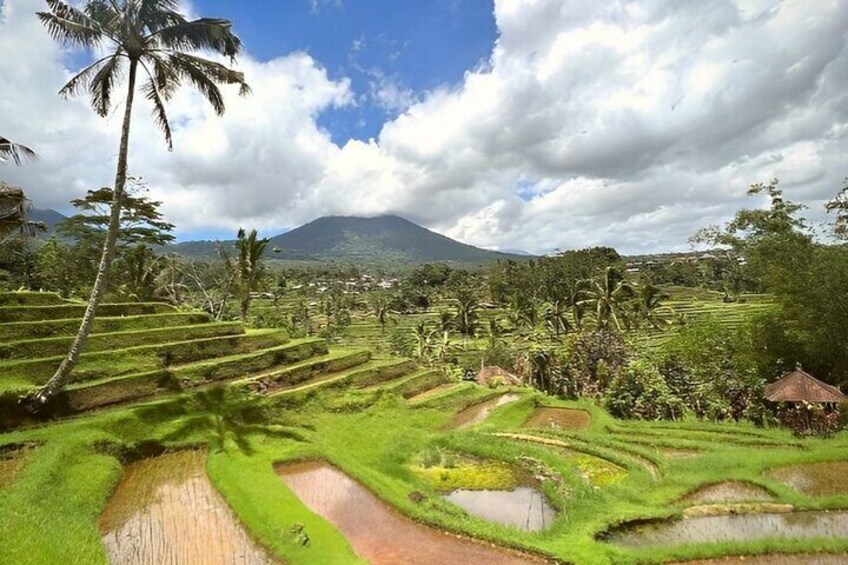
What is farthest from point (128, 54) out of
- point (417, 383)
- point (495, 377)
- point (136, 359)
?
Answer: point (495, 377)

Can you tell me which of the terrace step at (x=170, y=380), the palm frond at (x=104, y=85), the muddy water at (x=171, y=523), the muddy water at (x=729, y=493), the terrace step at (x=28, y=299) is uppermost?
the palm frond at (x=104, y=85)

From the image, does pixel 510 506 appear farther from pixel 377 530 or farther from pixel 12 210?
pixel 12 210

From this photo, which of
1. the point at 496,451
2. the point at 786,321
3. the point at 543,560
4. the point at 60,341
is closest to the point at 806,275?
the point at 786,321

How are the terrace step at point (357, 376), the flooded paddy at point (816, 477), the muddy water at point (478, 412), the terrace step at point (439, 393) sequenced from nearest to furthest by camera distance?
1. the flooded paddy at point (816, 477)
2. the terrace step at point (357, 376)
3. the muddy water at point (478, 412)
4. the terrace step at point (439, 393)

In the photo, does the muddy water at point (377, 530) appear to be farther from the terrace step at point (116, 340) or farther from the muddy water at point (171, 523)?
the terrace step at point (116, 340)

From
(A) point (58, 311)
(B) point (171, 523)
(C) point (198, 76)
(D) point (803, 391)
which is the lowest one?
(B) point (171, 523)

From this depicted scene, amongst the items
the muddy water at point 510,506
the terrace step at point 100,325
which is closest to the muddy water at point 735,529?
the muddy water at point 510,506

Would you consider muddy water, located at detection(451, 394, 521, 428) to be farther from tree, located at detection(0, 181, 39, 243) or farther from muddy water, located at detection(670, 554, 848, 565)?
tree, located at detection(0, 181, 39, 243)
